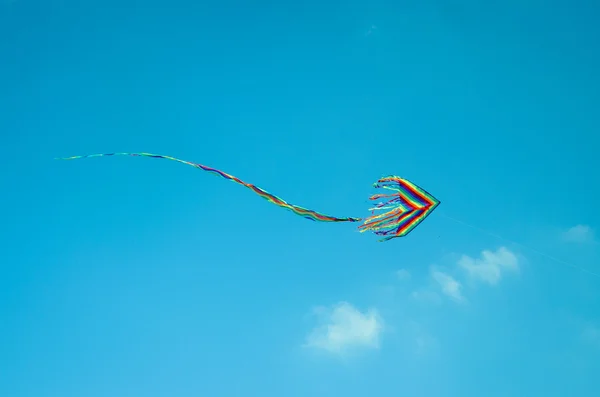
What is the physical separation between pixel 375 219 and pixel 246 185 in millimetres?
4266

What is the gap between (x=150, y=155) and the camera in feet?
49.0

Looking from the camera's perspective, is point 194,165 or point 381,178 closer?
point 194,165

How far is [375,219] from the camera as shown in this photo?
51.5ft

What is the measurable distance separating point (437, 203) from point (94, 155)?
11.1 meters

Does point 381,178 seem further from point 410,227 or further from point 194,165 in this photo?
point 194,165

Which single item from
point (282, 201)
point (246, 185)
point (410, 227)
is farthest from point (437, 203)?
point (246, 185)

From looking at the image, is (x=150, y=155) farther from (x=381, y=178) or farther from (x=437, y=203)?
(x=437, y=203)

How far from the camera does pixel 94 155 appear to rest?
1480 centimetres

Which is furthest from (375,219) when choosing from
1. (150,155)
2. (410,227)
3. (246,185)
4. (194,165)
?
(150,155)

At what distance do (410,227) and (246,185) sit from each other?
5.51 m

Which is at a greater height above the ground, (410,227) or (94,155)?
(94,155)

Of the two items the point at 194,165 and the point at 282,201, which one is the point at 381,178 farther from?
the point at 194,165

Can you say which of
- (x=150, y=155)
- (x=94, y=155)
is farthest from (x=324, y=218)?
(x=94, y=155)

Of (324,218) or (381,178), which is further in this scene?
(381,178)
